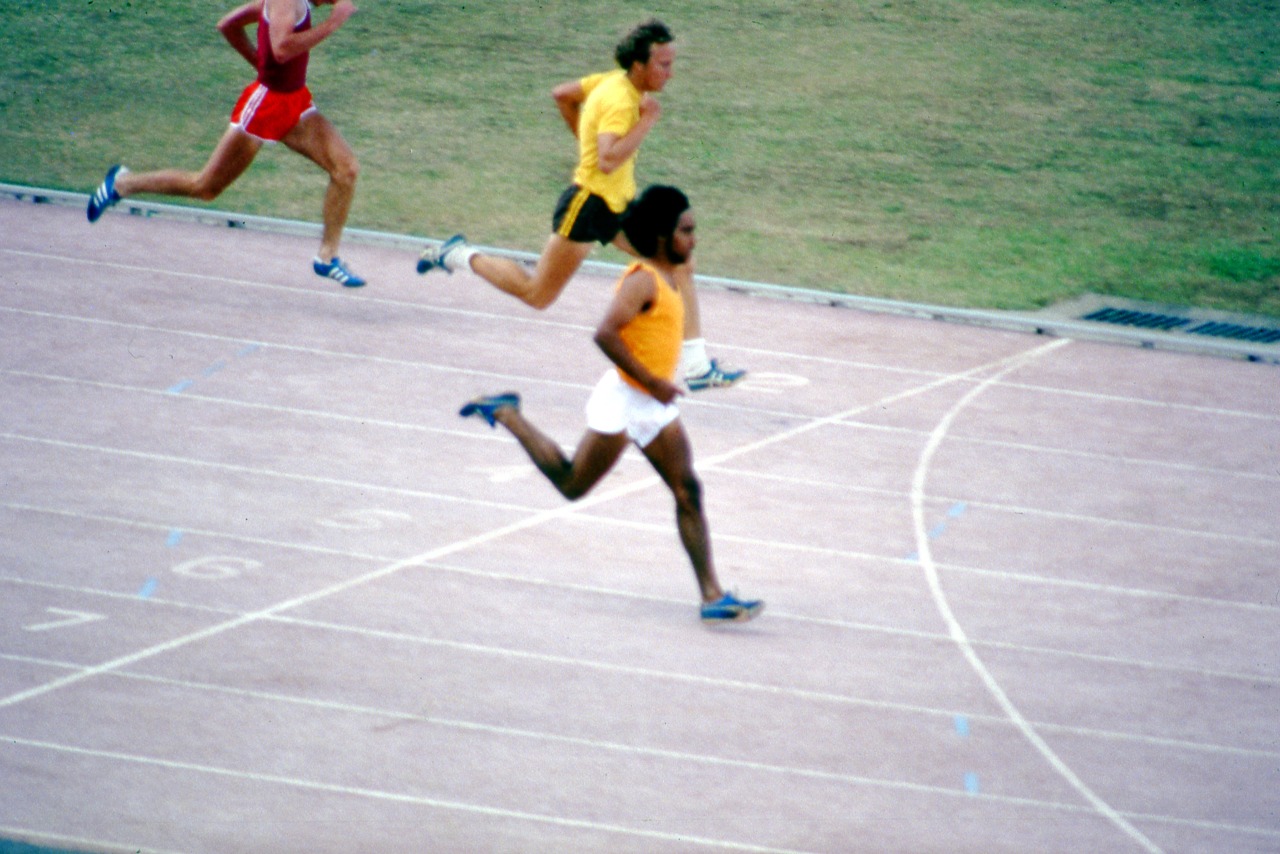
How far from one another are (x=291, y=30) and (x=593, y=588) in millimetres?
4374

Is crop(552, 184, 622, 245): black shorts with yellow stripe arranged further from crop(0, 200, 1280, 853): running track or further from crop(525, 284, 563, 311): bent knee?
crop(0, 200, 1280, 853): running track

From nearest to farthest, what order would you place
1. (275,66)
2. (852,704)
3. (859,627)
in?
(852,704), (859,627), (275,66)

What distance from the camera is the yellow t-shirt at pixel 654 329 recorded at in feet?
22.6

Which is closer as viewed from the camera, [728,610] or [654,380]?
[654,380]

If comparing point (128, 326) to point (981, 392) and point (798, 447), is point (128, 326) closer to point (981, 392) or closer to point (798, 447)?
point (798, 447)

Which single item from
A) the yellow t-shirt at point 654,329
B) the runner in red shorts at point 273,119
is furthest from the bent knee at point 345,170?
the yellow t-shirt at point 654,329

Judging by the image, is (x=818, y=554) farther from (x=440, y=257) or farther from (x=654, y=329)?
(x=440, y=257)

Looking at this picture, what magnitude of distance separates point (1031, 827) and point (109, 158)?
34.5 ft

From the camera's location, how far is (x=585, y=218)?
916 centimetres

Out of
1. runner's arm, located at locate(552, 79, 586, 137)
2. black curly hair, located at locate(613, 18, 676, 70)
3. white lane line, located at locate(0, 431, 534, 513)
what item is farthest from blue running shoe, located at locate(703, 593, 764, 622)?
runner's arm, located at locate(552, 79, 586, 137)

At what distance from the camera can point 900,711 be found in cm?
662

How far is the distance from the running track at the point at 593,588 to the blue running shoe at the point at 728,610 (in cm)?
14

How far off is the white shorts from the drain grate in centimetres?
588

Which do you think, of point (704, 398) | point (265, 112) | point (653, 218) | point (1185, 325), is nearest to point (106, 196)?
point (265, 112)
